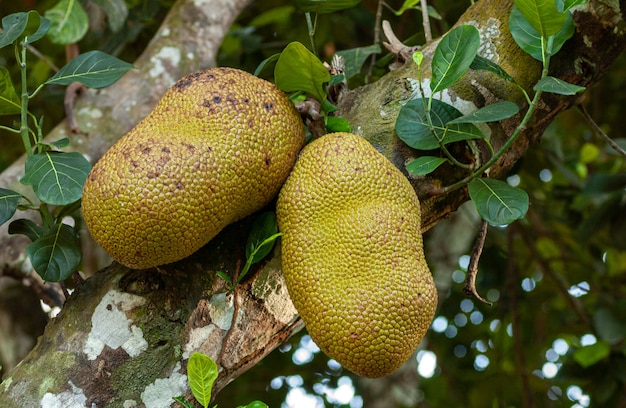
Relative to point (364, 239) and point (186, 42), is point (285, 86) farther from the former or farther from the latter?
point (186, 42)

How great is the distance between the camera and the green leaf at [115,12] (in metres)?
1.96

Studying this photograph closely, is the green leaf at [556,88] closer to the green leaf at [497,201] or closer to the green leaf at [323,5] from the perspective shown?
the green leaf at [497,201]

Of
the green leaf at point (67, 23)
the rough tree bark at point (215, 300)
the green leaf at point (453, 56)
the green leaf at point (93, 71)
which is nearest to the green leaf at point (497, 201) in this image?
the rough tree bark at point (215, 300)

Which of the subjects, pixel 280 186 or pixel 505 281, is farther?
pixel 505 281

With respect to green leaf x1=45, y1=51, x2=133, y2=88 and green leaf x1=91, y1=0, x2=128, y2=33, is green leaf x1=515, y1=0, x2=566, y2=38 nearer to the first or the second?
green leaf x1=45, y1=51, x2=133, y2=88

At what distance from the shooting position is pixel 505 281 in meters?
2.60

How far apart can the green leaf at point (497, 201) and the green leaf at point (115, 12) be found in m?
1.33

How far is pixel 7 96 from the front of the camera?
44.9 inches

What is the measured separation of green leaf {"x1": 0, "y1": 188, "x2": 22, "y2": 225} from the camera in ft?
3.55

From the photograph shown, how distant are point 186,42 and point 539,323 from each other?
6.86ft

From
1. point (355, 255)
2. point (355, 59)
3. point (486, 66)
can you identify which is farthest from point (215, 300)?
point (355, 59)

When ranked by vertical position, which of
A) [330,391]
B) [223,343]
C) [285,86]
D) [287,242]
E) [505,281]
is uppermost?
[285,86]

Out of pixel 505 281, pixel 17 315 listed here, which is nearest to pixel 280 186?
pixel 17 315

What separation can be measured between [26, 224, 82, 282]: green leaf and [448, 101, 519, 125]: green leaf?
2.17 ft
